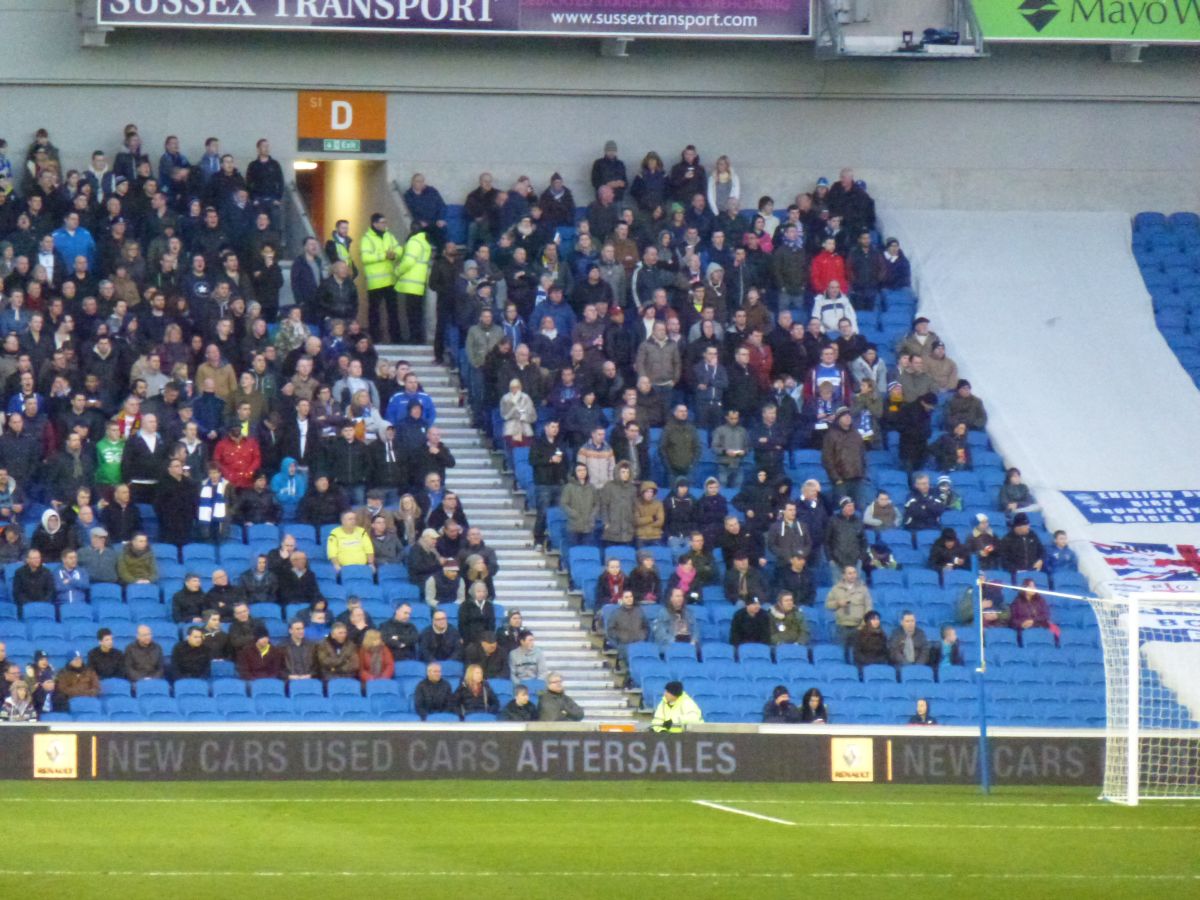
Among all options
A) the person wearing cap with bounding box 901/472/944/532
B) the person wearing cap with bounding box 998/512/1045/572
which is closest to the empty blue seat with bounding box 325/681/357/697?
the person wearing cap with bounding box 901/472/944/532

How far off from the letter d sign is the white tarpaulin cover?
772 centimetres

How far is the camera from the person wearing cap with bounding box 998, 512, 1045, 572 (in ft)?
83.1

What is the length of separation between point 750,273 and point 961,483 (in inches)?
155

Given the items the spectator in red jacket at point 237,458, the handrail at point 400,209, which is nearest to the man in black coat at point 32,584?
the spectator in red jacket at point 237,458

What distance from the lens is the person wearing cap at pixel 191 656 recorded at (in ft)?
71.2

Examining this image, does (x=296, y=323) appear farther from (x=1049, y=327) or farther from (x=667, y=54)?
(x=1049, y=327)

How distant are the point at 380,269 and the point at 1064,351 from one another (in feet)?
30.8

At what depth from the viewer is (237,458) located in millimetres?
23969

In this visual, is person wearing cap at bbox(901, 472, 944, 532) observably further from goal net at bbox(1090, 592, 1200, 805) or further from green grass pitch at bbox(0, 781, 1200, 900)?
green grass pitch at bbox(0, 781, 1200, 900)

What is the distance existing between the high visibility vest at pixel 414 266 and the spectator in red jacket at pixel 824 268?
502 cm

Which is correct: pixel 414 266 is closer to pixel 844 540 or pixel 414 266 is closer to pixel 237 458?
pixel 237 458

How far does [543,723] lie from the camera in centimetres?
2066

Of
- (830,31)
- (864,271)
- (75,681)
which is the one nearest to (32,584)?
(75,681)

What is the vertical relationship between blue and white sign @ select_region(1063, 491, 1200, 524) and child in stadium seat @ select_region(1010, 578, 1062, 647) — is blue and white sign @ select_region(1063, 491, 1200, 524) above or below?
above
